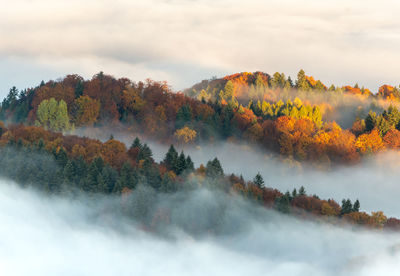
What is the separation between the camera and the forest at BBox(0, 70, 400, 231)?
130m

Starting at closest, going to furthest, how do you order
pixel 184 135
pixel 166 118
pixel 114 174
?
1. pixel 114 174
2. pixel 184 135
3. pixel 166 118

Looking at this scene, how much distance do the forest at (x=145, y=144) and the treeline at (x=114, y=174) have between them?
0.20 m

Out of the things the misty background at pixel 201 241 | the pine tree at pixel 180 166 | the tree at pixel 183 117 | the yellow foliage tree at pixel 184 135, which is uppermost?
the tree at pixel 183 117

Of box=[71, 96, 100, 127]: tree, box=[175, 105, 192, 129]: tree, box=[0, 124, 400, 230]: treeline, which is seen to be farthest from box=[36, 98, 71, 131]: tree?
box=[175, 105, 192, 129]: tree

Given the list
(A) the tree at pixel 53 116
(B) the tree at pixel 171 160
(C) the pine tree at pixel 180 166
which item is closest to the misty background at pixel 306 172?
(A) the tree at pixel 53 116

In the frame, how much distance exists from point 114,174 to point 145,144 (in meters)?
16.5

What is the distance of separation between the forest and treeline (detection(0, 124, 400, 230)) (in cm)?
20

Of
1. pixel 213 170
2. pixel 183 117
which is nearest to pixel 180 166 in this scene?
pixel 213 170

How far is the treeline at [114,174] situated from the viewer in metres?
129

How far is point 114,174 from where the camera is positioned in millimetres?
131125

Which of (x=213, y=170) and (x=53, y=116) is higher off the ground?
(x=53, y=116)

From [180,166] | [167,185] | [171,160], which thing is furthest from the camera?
[171,160]

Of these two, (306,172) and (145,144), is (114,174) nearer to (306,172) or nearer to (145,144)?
(145,144)

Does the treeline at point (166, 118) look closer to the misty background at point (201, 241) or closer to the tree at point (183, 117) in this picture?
the tree at point (183, 117)
